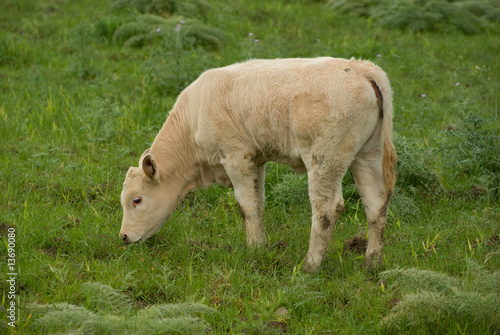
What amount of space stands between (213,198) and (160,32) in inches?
218

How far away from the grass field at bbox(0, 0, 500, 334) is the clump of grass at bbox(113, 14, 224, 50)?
0.04 m

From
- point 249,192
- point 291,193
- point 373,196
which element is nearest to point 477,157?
point 373,196

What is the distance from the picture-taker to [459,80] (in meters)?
10.6

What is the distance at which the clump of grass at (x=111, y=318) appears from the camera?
13.0ft

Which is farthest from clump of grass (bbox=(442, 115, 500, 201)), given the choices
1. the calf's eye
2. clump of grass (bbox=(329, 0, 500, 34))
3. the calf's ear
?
clump of grass (bbox=(329, 0, 500, 34))

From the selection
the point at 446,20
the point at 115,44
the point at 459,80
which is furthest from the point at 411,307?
the point at 446,20

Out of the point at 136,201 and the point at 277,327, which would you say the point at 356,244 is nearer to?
the point at 277,327

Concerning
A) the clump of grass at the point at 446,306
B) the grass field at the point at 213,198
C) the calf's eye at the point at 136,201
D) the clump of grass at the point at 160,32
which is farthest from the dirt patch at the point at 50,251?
the clump of grass at the point at 160,32

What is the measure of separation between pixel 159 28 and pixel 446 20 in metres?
7.01

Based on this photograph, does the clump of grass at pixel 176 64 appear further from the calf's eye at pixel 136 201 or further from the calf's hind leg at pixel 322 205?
the calf's hind leg at pixel 322 205

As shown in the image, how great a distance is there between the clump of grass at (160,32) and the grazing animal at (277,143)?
578 centimetres

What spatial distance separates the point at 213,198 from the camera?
283 inches

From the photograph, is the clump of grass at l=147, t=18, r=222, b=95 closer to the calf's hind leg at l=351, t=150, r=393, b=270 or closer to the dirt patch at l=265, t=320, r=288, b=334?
the calf's hind leg at l=351, t=150, r=393, b=270

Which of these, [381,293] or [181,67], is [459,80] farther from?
[381,293]
